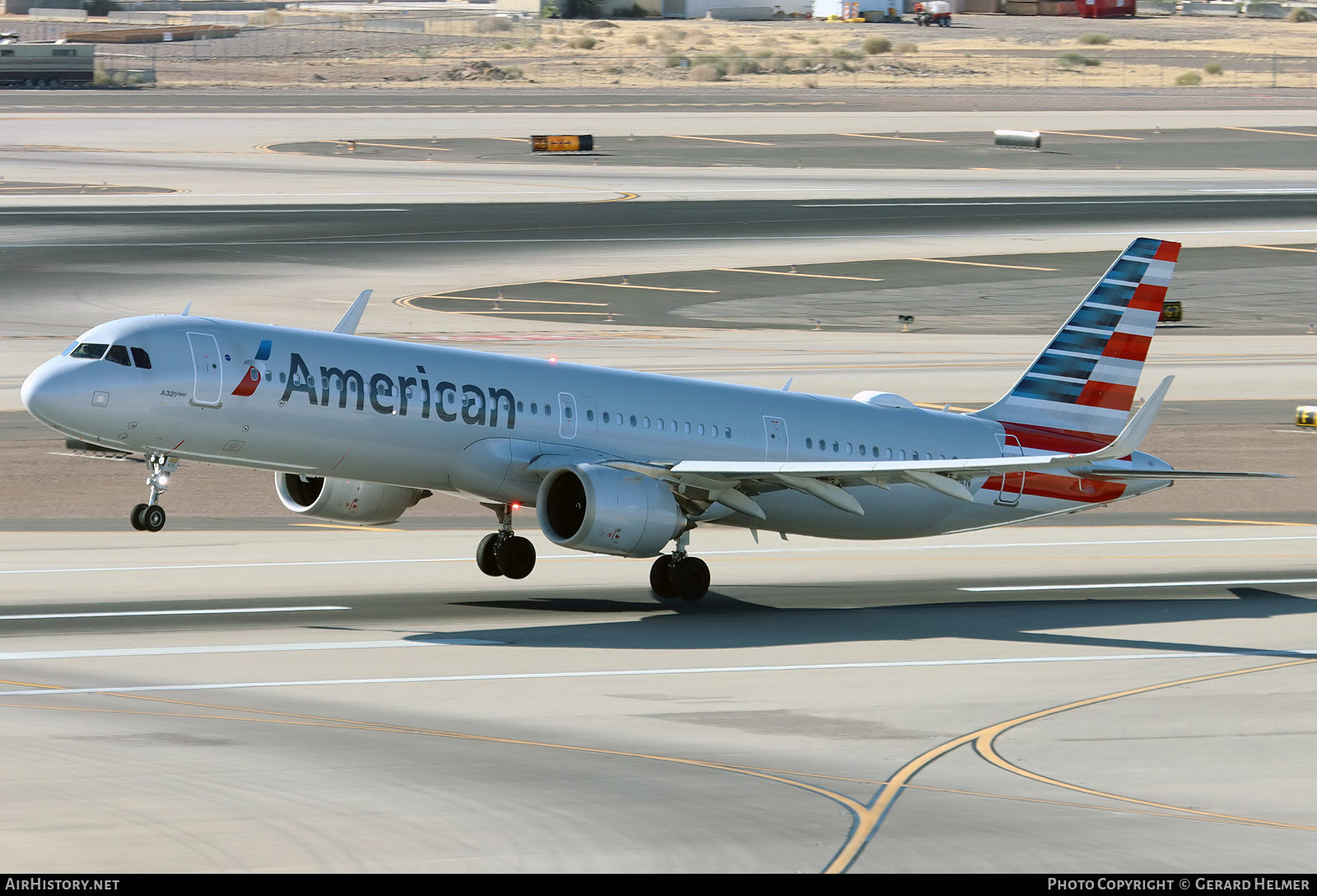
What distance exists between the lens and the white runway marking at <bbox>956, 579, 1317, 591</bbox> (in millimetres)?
46594

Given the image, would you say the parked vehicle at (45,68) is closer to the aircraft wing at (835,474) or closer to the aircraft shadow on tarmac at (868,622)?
the aircraft shadow on tarmac at (868,622)

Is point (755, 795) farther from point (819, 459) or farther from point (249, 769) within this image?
point (819, 459)

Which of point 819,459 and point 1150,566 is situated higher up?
point 819,459

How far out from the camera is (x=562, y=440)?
4256 cm

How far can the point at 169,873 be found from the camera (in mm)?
21672

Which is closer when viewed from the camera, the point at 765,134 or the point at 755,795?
the point at 755,795

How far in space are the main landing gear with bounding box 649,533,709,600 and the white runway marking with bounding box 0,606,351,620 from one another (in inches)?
275

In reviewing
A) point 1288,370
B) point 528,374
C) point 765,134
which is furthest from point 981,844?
point 765,134

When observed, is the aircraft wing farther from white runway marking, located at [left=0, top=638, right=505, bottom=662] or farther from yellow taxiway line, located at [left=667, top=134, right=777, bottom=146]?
yellow taxiway line, located at [left=667, top=134, right=777, bottom=146]

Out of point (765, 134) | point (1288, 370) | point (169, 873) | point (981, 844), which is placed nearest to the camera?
point (169, 873)

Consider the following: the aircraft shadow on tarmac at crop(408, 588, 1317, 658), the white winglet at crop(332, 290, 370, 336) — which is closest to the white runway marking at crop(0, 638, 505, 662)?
the aircraft shadow on tarmac at crop(408, 588, 1317, 658)

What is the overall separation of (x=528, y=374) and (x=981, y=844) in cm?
2122

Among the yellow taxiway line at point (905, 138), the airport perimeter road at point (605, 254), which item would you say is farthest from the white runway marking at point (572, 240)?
the yellow taxiway line at point (905, 138)

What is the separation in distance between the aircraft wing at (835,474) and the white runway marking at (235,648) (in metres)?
5.67
